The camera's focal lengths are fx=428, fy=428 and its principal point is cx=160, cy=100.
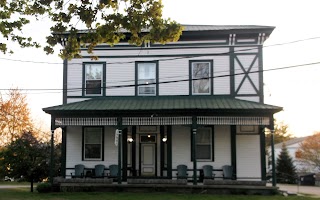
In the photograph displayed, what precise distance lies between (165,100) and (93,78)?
4062 mm

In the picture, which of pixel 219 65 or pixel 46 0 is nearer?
pixel 46 0

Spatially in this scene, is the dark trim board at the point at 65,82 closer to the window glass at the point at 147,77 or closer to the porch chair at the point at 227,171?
the window glass at the point at 147,77

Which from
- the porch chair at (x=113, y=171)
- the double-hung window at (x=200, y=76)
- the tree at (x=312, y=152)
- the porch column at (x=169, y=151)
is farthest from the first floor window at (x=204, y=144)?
the tree at (x=312, y=152)

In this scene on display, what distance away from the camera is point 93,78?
22.7 m

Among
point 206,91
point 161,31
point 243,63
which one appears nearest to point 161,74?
point 206,91

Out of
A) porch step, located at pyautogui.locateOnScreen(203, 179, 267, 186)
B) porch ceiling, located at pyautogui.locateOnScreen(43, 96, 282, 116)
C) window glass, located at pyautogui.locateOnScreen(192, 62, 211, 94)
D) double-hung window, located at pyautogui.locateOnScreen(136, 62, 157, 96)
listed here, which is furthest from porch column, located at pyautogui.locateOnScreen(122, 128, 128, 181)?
porch step, located at pyautogui.locateOnScreen(203, 179, 267, 186)

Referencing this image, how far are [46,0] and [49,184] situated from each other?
443 inches

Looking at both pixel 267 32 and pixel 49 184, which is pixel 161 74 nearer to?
pixel 267 32

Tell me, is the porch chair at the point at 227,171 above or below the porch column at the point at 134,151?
below

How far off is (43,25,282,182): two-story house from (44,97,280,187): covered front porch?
50mm

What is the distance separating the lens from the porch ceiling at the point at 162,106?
1988cm

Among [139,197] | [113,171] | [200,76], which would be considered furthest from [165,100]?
[139,197]

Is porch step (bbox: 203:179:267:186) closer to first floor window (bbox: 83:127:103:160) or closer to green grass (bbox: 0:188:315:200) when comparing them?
green grass (bbox: 0:188:315:200)

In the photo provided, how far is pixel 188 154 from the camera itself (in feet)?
71.4
